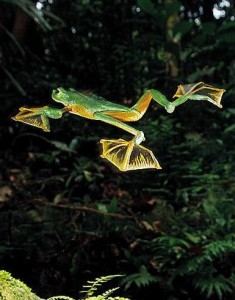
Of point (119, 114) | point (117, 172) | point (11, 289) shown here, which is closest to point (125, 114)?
point (119, 114)

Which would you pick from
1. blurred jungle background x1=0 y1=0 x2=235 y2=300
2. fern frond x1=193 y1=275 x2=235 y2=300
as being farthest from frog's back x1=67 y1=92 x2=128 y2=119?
fern frond x1=193 y1=275 x2=235 y2=300

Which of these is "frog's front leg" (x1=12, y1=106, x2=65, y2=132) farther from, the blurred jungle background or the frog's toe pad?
the blurred jungle background

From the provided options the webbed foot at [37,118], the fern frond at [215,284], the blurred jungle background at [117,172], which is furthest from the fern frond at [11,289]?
the fern frond at [215,284]

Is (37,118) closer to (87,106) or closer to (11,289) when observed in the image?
(87,106)

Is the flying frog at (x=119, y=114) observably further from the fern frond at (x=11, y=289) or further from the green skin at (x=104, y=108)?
the fern frond at (x=11, y=289)

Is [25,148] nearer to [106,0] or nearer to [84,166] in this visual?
[84,166]

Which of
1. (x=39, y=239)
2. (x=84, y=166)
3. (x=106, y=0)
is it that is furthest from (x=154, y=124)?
(x=106, y=0)

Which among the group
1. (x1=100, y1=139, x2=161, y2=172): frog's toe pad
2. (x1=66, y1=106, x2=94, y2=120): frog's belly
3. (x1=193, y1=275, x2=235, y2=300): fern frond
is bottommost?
(x1=193, y1=275, x2=235, y2=300): fern frond
